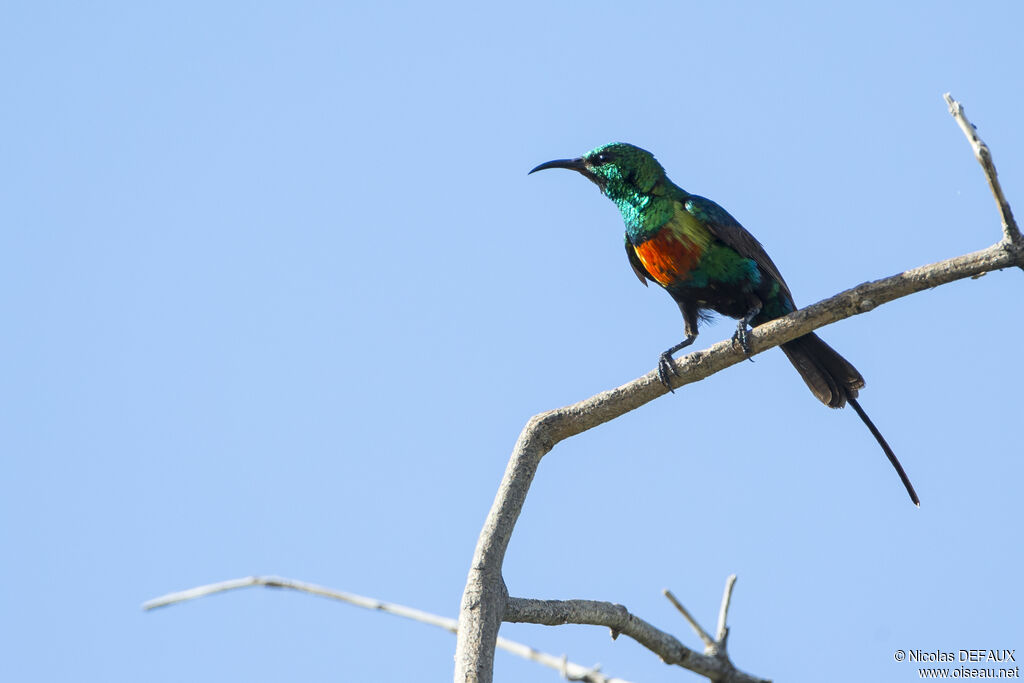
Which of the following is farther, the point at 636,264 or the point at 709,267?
the point at 636,264

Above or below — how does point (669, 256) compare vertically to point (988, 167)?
above

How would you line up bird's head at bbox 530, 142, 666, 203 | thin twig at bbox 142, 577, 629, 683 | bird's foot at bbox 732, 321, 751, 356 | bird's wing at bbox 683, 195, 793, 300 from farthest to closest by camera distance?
bird's head at bbox 530, 142, 666, 203, bird's wing at bbox 683, 195, 793, 300, bird's foot at bbox 732, 321, 751, 356, thin twig at bbox 142, 577, 629, 683

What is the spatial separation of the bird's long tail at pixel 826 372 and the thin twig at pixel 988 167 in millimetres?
1600

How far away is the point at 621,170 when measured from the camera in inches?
218

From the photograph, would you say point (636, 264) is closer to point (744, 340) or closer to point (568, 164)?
point (568, 164)

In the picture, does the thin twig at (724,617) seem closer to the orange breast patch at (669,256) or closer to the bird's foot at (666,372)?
the bird's foot at (666,372)

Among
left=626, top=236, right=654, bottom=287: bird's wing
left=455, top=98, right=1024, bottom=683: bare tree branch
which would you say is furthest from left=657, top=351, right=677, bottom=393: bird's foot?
left=626, top=236, right=654, bottom=287: bird's wing

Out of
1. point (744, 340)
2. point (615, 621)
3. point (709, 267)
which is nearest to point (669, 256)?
point (709, 267)

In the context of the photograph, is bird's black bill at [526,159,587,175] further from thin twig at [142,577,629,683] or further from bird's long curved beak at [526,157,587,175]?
thin twig at [142,577,629,683]

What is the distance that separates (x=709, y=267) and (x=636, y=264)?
518 mm

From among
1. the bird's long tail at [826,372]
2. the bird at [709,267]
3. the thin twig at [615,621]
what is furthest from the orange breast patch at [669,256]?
the thin twig at [615,621]

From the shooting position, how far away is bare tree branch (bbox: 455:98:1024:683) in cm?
279

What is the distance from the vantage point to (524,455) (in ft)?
10.7

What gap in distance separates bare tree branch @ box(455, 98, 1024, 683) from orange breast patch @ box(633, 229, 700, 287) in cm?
141
